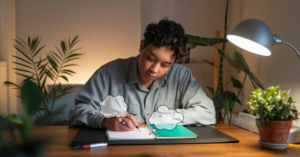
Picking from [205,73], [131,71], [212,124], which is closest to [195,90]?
[212,124]

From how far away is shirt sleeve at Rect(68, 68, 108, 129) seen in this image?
4.41 feet

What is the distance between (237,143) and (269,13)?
1367 millimetres

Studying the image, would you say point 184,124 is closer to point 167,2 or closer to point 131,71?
point 131,71

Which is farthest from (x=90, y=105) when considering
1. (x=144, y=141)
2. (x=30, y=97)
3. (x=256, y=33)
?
(x=30, y=97)

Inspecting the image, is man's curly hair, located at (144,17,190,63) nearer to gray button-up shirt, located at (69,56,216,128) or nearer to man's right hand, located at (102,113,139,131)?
gray button-up shirt, located at (69,56,216,128)

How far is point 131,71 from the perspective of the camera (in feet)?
5.61

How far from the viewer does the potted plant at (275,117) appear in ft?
3.31

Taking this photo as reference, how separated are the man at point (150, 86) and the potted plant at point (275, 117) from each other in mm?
489

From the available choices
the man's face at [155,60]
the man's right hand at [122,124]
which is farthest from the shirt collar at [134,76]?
the man's right hand at [122,124]

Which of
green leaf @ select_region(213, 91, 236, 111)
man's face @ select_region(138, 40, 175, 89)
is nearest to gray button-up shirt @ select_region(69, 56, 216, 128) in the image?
man's face @ select_region(138, 40, 175, 89)

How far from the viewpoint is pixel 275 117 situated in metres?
1.02

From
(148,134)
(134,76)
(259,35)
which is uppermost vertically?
(259,35)

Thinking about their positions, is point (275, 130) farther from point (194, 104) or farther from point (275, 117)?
point (194, 104)

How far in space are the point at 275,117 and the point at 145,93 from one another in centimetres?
84
